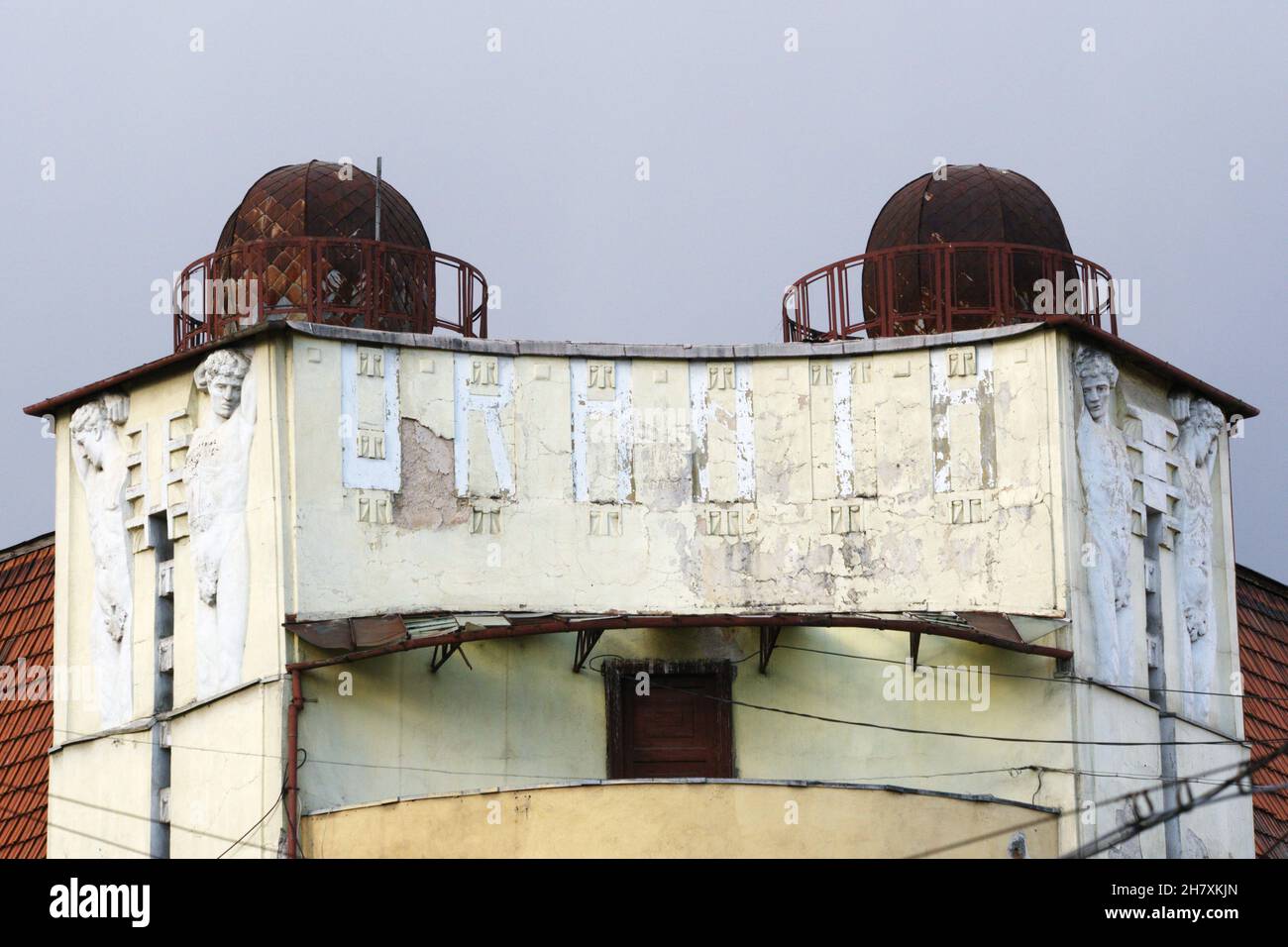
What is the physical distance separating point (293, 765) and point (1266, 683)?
17.3 meters

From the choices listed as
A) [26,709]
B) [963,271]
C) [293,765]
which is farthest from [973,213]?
[26,709]

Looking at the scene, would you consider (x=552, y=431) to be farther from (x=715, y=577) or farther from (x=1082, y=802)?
(x=1082, y=802)

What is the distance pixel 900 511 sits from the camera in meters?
42.3

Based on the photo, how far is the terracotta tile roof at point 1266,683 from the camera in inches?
1868

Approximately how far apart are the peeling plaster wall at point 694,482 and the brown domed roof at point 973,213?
86.6 inches

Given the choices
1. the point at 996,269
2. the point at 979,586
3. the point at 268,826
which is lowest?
the point at 268,826

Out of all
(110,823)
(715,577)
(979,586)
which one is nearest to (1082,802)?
(979,586)

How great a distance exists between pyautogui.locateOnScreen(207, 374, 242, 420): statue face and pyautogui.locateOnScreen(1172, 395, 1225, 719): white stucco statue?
13165 millimetres

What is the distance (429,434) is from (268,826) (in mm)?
5824

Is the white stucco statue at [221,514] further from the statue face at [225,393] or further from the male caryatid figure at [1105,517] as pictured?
the male caryatid figure at [1105,517]

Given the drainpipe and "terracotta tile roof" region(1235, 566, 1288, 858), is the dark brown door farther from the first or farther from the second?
"terracotta tile roof" region(1235, 566, 1288, 858)

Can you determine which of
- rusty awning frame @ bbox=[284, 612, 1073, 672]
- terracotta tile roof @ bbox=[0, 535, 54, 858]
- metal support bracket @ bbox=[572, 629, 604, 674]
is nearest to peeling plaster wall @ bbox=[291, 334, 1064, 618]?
rusty awning frame @ bbox=[284, 612, 1073, 672]

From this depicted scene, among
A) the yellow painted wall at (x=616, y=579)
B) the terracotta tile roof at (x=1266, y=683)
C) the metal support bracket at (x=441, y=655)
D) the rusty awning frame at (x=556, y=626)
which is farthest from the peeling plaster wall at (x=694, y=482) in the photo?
the terracotta tile roof at (x=1266, y=683)

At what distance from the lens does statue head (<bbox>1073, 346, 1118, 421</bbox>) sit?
138 ft
